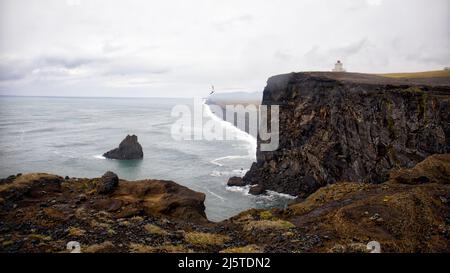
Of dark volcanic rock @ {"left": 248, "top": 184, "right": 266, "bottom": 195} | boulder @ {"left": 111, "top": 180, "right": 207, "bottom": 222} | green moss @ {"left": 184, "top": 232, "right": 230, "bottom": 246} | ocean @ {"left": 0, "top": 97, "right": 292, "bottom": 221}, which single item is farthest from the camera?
dark volcanic rock @ {"left": 248, "top": 184, "right": 266, "bottom": 195}

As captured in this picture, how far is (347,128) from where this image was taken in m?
42.4

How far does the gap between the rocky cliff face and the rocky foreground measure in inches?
600

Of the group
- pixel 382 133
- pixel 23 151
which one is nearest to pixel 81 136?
pixel 23 151

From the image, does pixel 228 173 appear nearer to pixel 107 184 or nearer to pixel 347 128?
pixel 347 128

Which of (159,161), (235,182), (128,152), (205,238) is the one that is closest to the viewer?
(205,238)

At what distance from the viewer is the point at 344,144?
142 ft

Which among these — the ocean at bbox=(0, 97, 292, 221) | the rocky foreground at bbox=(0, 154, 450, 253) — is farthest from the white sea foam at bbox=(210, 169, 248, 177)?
the rocky foreground at bbox=(0, 154, 450, 253)

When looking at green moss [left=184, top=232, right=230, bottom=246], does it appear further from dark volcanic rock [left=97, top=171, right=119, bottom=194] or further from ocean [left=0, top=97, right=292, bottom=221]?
ocean [left=0, top=97, right=292, bottom=221]

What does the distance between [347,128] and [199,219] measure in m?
31.8

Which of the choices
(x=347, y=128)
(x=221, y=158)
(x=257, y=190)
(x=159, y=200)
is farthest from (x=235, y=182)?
(x=159, y=200)

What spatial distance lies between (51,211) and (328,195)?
1278 centimetres

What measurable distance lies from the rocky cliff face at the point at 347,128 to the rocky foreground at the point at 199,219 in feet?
50.0

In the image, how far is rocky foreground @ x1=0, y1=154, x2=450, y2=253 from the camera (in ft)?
37.4

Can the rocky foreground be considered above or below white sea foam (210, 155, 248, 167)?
above
